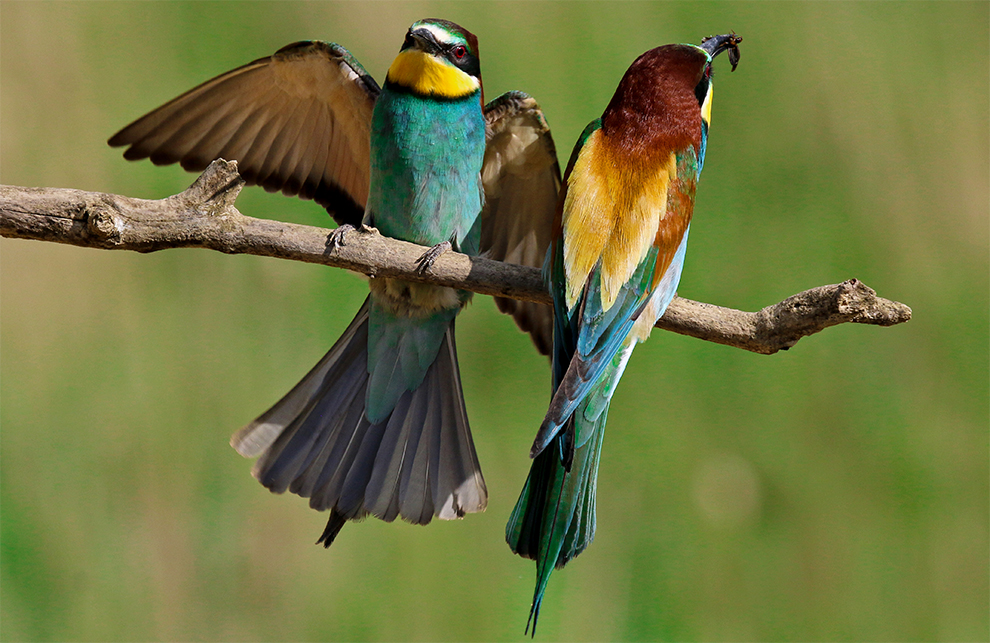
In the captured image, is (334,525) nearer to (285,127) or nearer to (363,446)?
(363,446)

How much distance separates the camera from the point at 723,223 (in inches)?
114

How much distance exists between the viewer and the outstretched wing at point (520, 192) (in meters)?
1.97

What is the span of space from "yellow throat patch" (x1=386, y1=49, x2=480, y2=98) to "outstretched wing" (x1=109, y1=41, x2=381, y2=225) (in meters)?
0.13

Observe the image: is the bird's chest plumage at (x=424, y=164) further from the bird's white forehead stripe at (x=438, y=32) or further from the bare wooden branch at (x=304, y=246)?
the bare wooden branch at (x=304, y=246)

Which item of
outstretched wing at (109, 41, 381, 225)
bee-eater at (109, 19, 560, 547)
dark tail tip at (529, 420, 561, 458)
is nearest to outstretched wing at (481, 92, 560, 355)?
bee-eater at (109, 19, 560, 547)

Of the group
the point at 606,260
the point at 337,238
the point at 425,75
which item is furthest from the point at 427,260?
the point at 425,75

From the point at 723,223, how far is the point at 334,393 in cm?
146

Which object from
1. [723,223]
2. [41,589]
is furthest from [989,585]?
[41,589]

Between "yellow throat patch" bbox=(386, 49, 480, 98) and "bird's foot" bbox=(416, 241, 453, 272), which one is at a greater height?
"yellow throat patch" bbox=(386, 49, 480, 98)

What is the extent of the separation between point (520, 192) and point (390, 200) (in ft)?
1.02

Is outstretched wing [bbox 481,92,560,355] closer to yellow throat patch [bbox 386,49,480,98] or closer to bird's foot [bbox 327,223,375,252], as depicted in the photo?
yellow throat patch [bbox 386,49,480,98]

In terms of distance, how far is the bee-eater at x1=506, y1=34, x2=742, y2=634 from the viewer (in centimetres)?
143

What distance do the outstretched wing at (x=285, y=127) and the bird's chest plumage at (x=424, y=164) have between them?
0.15 meters

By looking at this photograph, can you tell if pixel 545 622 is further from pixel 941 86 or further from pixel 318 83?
pixel 941 86
